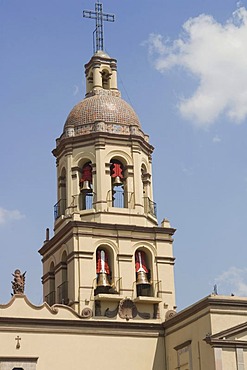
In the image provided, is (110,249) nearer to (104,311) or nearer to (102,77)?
(104,311)

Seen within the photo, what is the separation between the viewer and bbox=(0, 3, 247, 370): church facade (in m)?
34.2

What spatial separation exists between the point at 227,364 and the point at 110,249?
8228 mm

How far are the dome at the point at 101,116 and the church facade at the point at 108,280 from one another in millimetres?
56

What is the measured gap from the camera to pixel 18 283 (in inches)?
1430

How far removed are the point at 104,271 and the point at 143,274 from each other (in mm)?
1796

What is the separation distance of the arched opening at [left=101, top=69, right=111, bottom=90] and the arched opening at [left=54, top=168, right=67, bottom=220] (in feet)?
16.3

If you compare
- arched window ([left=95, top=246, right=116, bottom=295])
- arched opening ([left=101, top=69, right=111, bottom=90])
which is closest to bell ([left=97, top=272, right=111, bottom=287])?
arched window ([left=95, top=246, right=116, bottom=295])

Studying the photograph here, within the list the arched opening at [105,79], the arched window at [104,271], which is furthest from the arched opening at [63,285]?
the arched opening at [105,79]

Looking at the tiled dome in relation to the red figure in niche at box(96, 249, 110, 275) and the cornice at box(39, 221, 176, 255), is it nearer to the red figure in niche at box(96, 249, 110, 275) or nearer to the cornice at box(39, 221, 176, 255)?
the cornice at box(39, 221, 176, 255)

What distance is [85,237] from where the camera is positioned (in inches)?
1489

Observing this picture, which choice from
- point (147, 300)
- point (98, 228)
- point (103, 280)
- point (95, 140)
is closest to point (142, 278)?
point (147, 300)

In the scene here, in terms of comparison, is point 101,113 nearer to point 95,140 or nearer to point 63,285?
point 95,140

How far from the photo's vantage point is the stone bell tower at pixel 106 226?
37.4 m

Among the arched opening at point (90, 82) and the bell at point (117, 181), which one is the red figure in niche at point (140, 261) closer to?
the bell at point (117, 181)
